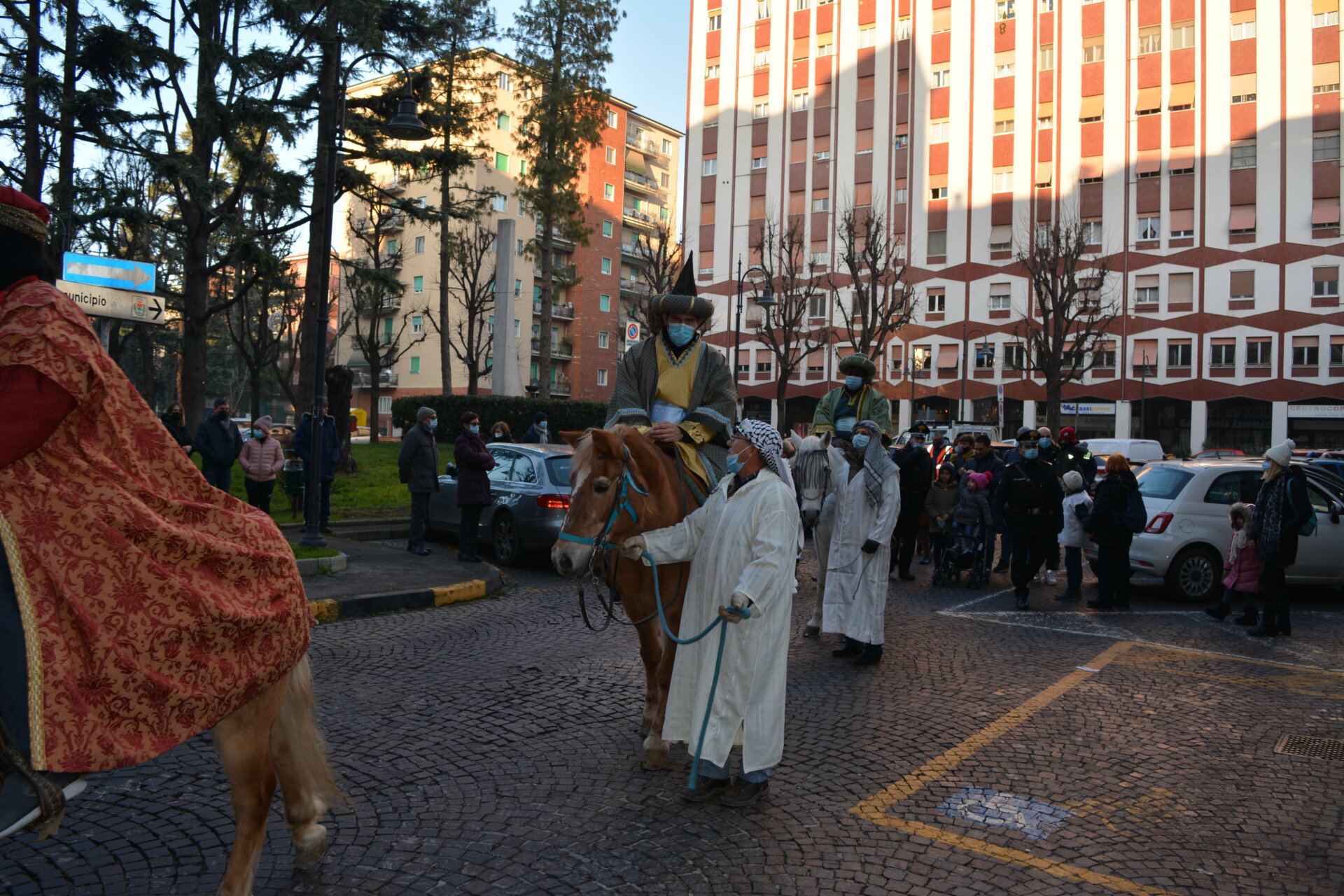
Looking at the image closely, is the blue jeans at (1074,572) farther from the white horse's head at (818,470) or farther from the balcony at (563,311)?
the balcony at (563,311)

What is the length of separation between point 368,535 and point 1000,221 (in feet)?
153

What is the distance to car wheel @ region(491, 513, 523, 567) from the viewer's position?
485 inches

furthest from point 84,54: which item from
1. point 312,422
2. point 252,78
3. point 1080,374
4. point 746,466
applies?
point 1080,374

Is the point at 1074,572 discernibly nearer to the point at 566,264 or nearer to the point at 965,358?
the point at 965,358

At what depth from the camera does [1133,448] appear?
28.9 metres

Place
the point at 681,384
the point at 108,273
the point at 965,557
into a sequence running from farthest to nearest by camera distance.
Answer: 1. the point at 108,273
2. the point at 965,557
3. the point at 681,384

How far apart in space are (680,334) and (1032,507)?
6.81 meters

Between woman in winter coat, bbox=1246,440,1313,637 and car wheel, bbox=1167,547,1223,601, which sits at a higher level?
woman in winter coat, bbox=1246,440,1313,637

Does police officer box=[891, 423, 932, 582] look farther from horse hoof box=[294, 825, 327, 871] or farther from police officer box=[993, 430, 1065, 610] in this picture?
horse hoof box=[294, 825, 327, 871]

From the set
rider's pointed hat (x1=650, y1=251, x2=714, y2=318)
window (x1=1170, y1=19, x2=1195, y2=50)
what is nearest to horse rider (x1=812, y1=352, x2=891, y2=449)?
rider's pointed hat (x1=650, y1=251, x2=714, y2=318)

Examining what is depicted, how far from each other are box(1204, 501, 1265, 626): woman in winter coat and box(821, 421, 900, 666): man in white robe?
4.38 m

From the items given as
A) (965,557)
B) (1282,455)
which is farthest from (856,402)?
(965,557)

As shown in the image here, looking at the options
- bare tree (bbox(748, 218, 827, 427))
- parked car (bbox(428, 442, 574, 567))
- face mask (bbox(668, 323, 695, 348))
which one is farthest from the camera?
bare tree (bbox(748, 218, 827, 427))

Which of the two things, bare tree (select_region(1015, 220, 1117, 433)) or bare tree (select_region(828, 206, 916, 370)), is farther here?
bare tree (select_region(828, 206, 916, 370))
